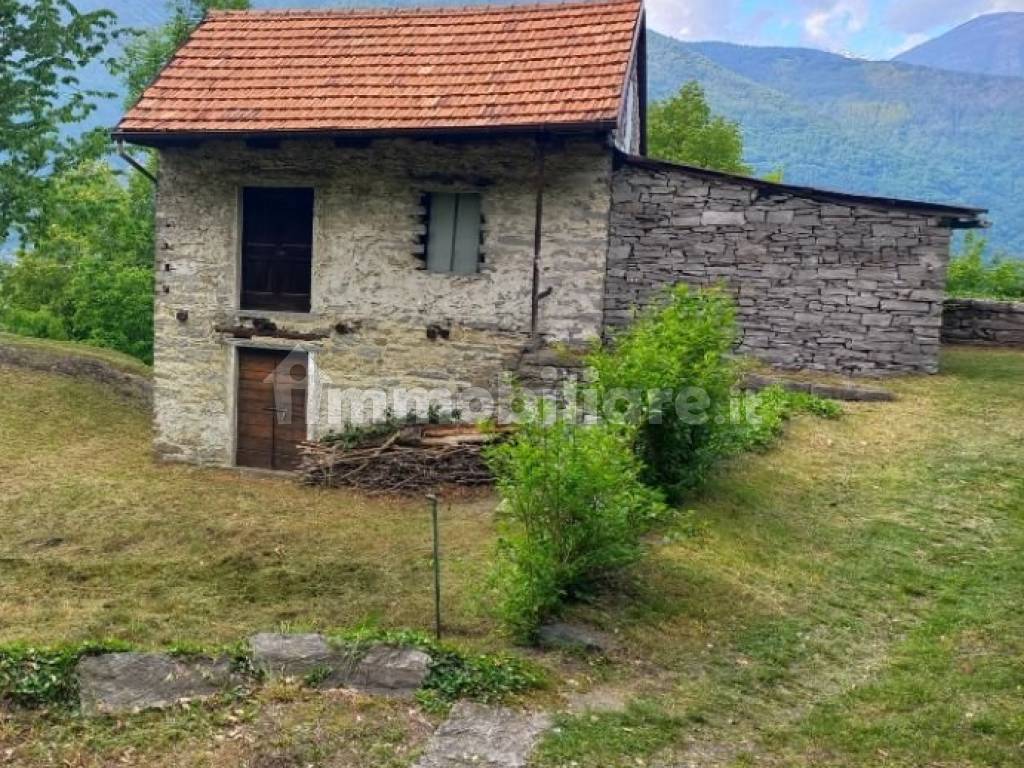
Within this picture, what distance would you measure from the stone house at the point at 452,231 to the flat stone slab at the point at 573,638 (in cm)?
596

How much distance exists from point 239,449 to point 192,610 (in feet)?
20.6

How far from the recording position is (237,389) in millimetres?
13578

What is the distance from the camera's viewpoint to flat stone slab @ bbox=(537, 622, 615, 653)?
6176 millimetres

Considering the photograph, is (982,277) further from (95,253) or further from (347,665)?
(95,253)

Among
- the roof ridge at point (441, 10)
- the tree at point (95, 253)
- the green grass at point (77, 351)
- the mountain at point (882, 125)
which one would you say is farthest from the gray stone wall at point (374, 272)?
the mountain at point (882, 125)

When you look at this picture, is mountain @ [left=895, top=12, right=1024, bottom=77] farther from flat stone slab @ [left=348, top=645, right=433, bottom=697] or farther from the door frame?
flat stone slab @ [left=348, top=645, right=433, bottom=697]

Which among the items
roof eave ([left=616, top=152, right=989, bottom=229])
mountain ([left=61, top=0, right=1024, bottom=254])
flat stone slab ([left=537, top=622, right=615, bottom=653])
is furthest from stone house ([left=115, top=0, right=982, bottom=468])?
mountain ([left=61, top=0, right=1024, bottom=254])

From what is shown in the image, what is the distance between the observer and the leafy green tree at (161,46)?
2334 cm

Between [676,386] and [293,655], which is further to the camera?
[676,386]

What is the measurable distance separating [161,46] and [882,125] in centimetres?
9996

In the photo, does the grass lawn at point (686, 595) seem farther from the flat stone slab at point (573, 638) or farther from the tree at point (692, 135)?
the tree at point (692, 135)

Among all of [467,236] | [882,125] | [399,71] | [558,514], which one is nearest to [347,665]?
[558,514]

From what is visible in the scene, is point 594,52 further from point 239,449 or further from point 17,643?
point 17,643

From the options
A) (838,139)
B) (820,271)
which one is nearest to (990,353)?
(820,271)
